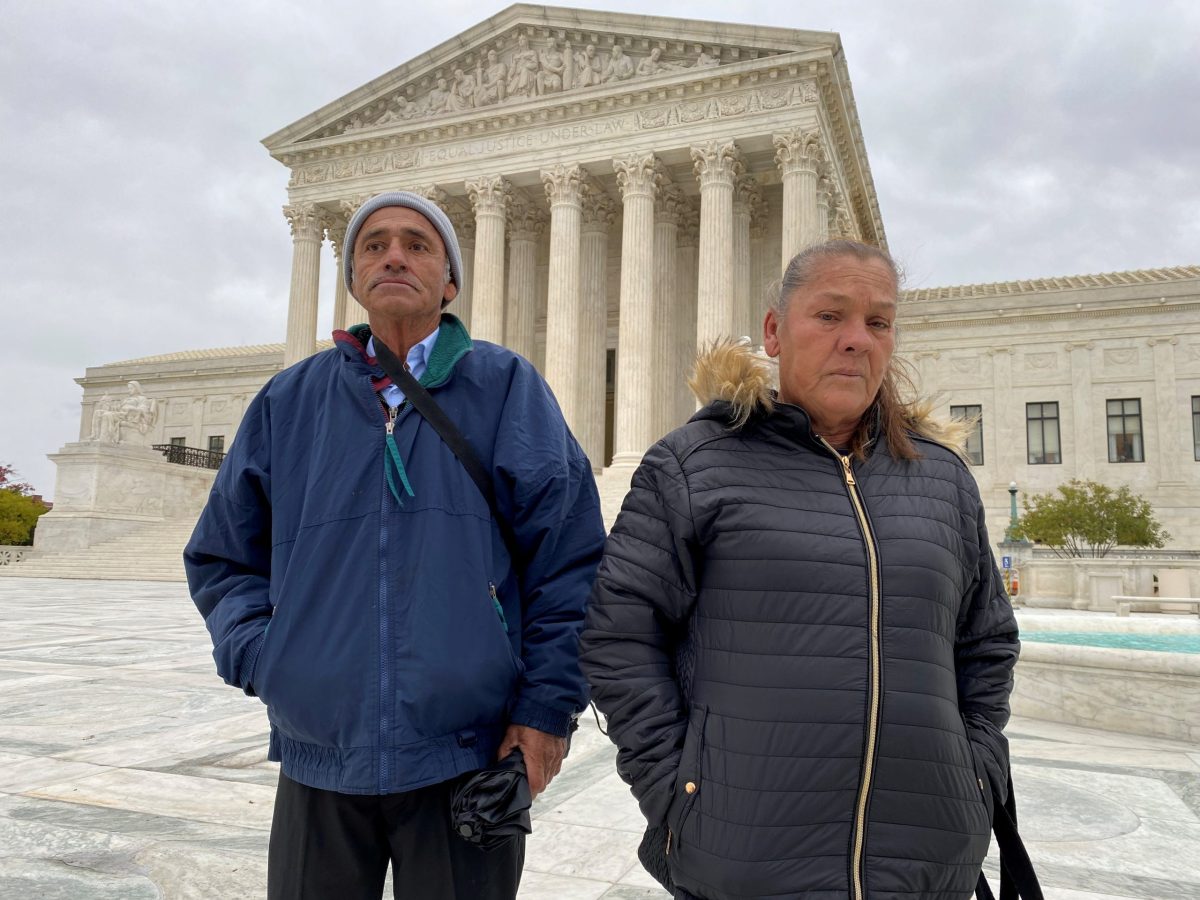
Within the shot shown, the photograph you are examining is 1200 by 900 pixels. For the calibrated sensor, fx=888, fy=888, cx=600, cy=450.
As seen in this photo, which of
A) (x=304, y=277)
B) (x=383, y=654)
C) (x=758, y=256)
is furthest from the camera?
(x=304, y=277)

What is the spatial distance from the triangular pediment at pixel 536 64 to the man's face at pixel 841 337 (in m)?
27.0

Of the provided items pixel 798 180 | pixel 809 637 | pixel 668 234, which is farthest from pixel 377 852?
pixel 668 234

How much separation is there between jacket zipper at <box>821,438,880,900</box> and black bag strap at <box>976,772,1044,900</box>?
38 cm

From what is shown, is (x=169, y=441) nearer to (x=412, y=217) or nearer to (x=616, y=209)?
(x=616, y=209)

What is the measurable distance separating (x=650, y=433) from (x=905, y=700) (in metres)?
26.2

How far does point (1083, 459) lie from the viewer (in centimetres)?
3662

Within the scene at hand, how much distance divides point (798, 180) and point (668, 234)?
18.9 ft

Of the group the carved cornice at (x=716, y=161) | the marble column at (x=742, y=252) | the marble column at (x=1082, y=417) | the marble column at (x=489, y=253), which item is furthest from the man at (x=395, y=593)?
the marble column at (x=1082, y=417)

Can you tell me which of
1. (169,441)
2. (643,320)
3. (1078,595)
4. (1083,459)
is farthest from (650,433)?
(169,441)

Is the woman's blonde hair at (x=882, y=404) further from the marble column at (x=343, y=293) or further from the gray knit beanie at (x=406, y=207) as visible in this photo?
the marble column at (x=343, y=293)

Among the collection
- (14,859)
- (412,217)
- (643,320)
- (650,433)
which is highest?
(643,320)

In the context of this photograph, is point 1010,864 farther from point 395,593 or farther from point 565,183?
point 565,183

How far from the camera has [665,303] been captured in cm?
3039

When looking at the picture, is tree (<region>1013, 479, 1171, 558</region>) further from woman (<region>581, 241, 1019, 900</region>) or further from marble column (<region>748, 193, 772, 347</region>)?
woman (<region>581, 241, 1019, 900</region>)
